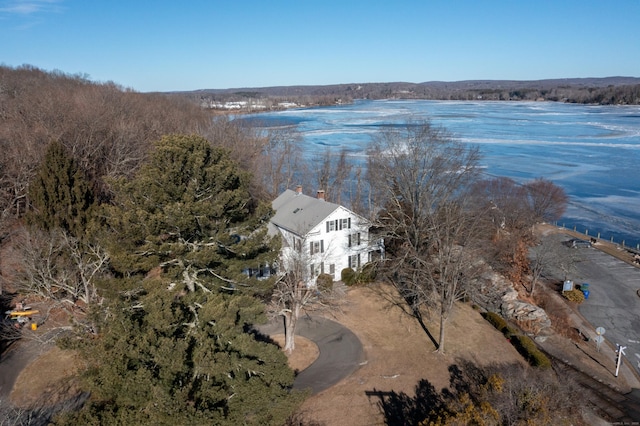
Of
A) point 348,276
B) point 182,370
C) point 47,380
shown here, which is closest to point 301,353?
point 348,276

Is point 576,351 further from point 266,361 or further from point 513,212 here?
point 266,361

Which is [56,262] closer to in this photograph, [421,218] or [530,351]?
[421,218]

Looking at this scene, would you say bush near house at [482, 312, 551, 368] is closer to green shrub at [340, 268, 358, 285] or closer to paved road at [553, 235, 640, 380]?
paved road at [553, 235, 640, 380]

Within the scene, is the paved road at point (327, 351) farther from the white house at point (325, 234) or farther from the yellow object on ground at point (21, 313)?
the yellow object on ground at point (21, 313)

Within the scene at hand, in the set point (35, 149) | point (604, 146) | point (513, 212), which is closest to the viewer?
point (35, 149)

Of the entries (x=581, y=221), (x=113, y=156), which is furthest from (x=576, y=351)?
(x=113, y=156)
